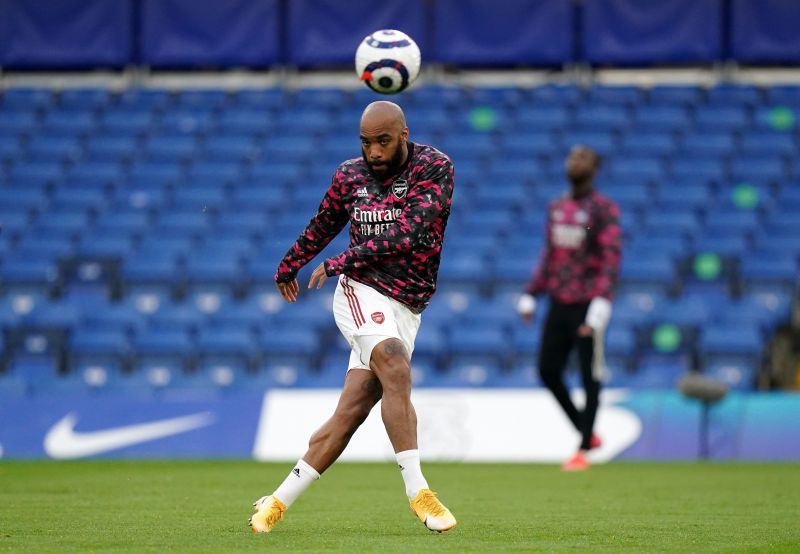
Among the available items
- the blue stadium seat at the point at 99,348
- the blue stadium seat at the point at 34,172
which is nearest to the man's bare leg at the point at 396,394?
the blue stadium seat at the point at 99,348

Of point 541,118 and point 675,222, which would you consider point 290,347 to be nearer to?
point 675,222

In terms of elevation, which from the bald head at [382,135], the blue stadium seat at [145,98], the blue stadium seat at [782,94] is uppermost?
the blue stadium seat at [145,98]

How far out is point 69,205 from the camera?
16594 millimetres

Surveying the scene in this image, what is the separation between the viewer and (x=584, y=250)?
991 cm

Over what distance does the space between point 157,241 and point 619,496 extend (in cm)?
896

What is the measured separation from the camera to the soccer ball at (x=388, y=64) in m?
6.35

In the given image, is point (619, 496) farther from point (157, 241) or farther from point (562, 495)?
point (157, 241)

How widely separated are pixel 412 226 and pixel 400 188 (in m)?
0.22

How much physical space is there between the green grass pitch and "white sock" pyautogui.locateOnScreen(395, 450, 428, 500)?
18 centimetres

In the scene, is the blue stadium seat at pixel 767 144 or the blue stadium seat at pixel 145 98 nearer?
the blue stadium seat at pixel 767 144

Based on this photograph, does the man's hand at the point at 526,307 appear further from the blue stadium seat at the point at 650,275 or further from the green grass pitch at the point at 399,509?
the blue stadium seat at the point at 650,275

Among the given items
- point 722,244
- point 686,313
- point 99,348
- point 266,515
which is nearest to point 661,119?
point 722,244

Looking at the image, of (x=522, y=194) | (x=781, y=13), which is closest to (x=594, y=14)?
(x=781, y=13)

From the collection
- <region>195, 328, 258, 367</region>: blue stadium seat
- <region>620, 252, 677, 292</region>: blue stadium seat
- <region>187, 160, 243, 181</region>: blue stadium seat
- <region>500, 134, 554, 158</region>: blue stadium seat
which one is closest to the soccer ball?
<region>195, 328, 258, 367</region>: blue stadium seat
